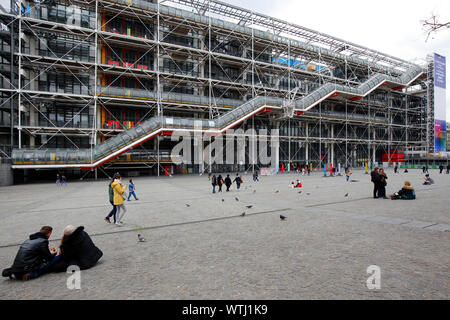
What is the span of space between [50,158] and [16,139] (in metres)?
7.44

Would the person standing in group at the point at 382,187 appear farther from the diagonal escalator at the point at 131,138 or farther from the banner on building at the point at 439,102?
the banner on building at the point at 439,102

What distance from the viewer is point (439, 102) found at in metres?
45.8

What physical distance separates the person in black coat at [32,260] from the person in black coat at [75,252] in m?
0.12

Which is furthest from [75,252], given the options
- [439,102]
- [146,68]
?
[439,102]

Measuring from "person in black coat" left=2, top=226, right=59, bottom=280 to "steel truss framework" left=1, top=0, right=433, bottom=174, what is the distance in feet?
77.7

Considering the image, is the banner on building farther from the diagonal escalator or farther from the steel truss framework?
the diagonal escalator

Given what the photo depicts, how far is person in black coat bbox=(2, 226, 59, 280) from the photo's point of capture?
13.1 ft

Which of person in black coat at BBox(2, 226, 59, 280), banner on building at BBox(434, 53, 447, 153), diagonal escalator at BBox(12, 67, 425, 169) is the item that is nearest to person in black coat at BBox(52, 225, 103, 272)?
person in black coat at BBox(2, 226, 59, 280)

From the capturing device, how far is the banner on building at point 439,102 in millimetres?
44094

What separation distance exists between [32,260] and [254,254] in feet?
11.7

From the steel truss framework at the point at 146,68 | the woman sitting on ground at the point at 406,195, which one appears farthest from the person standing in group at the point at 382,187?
the steel truss framework at the point at 146,68

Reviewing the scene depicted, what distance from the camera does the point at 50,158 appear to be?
874 inches

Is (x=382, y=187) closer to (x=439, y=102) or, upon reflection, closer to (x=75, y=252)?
(x=75, y=252)
